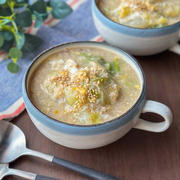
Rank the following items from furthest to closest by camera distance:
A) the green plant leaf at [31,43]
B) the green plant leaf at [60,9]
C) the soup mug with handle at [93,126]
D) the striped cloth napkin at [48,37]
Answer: the green plant leaf at [60,9]
the green plant leaf at [31,43]
the striped cloth napkin at [48,37]
the soup mug with handle at [93,126]

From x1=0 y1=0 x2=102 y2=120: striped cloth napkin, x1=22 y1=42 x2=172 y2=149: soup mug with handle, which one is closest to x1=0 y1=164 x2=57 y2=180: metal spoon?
x1=22 y1=42 x2=172 y2=149: soup mug with handle

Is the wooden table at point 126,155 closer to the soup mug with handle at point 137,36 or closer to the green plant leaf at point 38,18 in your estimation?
the soup mug with handle at point 137,36

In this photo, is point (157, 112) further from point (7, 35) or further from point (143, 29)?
point (7, 35)

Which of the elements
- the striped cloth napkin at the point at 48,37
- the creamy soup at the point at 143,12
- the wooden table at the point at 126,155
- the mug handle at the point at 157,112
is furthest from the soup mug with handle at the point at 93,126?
the creamy soup at the point at 143,12

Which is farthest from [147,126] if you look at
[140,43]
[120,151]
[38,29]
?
[38,29]

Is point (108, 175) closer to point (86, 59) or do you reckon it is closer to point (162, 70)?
point (86, 59)

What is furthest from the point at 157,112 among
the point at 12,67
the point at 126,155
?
the point at 12,67
